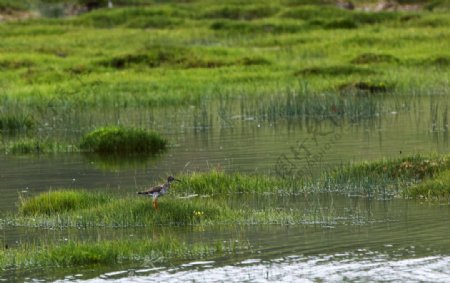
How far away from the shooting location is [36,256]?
1275cm

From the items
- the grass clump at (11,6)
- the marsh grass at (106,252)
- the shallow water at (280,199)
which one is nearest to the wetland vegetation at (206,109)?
the marsh grass at (106,252)

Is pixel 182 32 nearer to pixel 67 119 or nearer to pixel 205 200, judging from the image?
pixel 67 119

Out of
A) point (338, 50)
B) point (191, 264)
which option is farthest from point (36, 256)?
point (338, 50)

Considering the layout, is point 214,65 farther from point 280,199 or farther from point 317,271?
point 317,271

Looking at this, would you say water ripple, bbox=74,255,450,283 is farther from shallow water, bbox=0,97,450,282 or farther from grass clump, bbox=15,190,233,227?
grass clump, bbox=15,190,233,227

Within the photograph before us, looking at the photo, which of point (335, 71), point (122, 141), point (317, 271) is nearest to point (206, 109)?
point (335, 71)

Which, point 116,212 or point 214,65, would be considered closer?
point 116,212

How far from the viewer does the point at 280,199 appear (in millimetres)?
16672

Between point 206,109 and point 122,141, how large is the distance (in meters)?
7.16

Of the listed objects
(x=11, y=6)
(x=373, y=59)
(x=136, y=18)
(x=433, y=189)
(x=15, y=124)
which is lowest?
(x=433, y=189)

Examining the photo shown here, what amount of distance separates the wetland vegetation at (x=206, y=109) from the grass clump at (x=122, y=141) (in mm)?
29

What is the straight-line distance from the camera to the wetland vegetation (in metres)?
14.9

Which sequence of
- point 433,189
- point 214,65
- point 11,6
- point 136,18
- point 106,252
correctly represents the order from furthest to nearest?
point 11,6 < point 136,18 < point 214,65 < point 433,189 < point 106,252

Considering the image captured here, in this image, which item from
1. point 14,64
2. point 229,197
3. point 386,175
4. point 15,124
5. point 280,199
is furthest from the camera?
point 14,64
